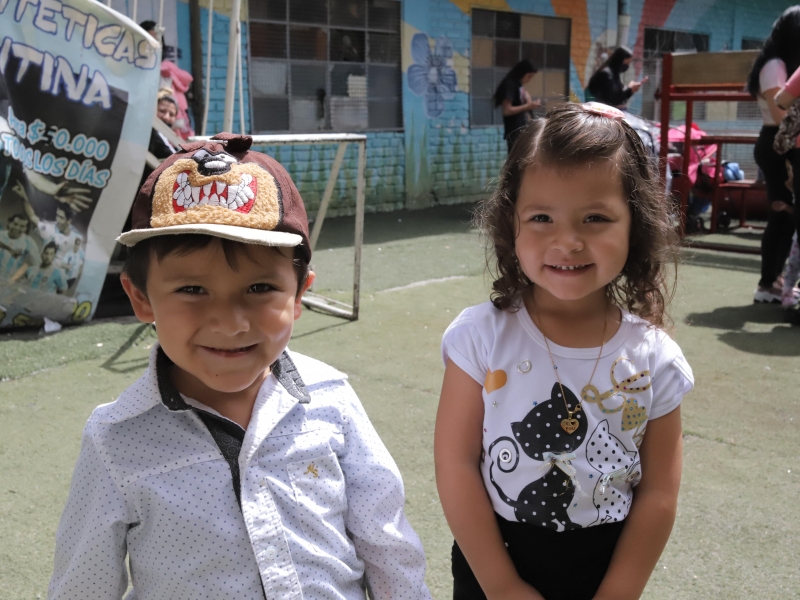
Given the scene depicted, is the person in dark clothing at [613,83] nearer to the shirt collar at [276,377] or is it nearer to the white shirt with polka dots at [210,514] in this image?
the shirt collar at [276,377]

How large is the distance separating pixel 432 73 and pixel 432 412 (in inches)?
322

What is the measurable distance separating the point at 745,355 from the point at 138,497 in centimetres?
386

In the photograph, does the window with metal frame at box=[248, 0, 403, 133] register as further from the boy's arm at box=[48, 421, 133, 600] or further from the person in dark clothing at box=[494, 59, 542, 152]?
the boy's arm at box=[48, 421, 133, 600]

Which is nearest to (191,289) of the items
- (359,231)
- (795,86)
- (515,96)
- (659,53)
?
(359,231)

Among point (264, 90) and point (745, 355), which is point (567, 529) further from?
point (264, 90)

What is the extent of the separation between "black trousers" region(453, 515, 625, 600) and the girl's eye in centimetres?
74

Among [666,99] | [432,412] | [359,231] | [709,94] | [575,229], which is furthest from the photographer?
[709,94]

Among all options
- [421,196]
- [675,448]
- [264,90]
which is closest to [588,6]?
[421,196]

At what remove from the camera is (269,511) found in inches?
54.2

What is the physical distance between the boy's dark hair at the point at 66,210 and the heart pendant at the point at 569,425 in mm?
3941

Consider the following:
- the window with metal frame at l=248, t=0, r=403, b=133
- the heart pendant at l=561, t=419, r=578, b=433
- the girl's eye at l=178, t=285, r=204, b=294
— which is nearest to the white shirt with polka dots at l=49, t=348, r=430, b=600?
the girl's eye at l=178, t=285, r=204, b=294

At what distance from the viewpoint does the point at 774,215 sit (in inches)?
211

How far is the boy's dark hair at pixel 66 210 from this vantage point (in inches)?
186

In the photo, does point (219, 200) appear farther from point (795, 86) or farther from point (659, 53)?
point (659, 53)
